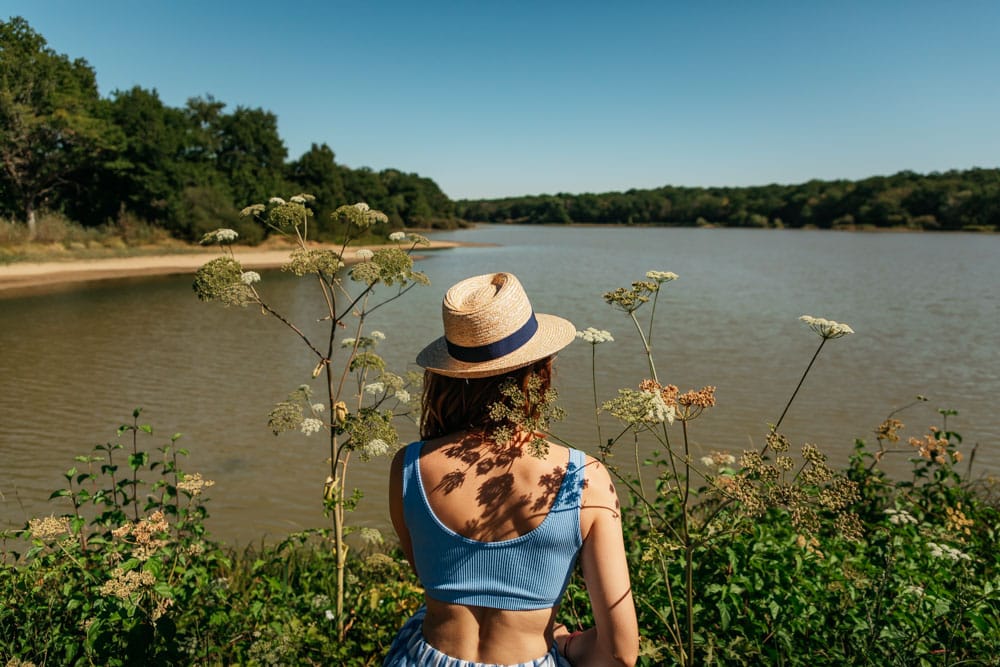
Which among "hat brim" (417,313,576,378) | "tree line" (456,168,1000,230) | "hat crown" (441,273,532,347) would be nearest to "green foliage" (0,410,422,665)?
"hat brim" (417,313,576,378)

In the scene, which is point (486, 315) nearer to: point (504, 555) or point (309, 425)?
point (504, 555)

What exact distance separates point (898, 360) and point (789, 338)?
7.60 ft

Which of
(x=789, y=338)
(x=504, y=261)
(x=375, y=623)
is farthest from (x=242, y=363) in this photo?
(x=504, y=261)

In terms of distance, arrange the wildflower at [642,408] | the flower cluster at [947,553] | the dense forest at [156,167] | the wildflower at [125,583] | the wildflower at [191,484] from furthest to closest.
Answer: the dense forest at [156,167] → the flower cluster at [947,553] → the wildflower at [191,484] → the wildflower at [125,583] → the wildflower at [642,408]

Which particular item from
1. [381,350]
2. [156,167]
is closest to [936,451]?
[381,350]

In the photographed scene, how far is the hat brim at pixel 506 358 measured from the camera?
1.53 meters

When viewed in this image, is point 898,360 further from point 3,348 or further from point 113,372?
point 3,348

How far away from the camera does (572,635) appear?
1.71 metres

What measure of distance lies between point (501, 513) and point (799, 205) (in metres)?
121

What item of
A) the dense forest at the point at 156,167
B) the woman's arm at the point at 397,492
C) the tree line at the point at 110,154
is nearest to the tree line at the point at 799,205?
the dense forest at the point at 156,167

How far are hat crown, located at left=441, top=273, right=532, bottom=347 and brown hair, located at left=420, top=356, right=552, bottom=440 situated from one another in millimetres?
115

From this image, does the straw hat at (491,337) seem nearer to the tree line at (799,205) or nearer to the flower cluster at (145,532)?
the flower cluster at (145,532)

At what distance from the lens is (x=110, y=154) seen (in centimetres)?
3322

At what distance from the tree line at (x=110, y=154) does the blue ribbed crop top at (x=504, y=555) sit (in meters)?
35.6
